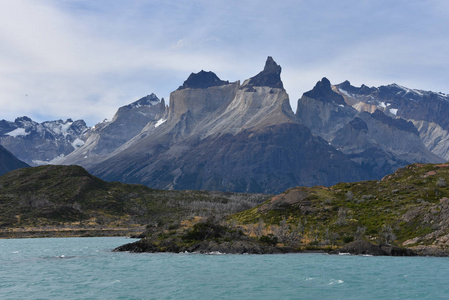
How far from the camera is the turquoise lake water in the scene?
7231 centimetres

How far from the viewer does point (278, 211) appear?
186500 millimetres

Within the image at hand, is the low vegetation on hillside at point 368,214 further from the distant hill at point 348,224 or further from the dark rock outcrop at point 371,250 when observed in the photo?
the dark rock outcrop at point 371,250

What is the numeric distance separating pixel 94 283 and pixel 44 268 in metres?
26.7

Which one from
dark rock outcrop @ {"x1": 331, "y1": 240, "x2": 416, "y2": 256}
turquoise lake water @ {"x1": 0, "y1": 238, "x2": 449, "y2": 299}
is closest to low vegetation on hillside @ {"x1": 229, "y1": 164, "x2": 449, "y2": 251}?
dark rock outcrop @ {"x1": 331, "y1": 240, "x2": 416, "y2": 256}

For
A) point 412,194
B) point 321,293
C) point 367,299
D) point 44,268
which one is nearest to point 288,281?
point 321,293

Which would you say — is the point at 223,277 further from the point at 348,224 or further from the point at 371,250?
the point at 348,224

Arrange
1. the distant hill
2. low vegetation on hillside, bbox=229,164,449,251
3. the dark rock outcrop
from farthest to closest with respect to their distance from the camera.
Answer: low vegetation on hillside, bbox=229,164,449,251, the distant hill, the dark rock outcrop

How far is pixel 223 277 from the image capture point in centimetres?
8762

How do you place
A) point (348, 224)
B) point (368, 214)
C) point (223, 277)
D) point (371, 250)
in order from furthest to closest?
point (368, 214) < point (348, 224) < point (371, 250) < point (223, 277)

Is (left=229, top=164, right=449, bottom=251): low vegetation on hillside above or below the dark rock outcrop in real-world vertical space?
above

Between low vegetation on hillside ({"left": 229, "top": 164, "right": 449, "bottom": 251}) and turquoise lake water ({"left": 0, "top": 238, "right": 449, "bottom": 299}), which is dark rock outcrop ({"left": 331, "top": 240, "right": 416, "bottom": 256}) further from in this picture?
Answer: turquoise lake water ({"left": 0, "top": 238, "right": 449, "bottom": 299})

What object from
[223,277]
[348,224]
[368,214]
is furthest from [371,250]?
[223,277]

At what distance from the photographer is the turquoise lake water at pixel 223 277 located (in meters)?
72.3

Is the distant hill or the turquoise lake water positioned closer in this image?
the turquoise lake water
